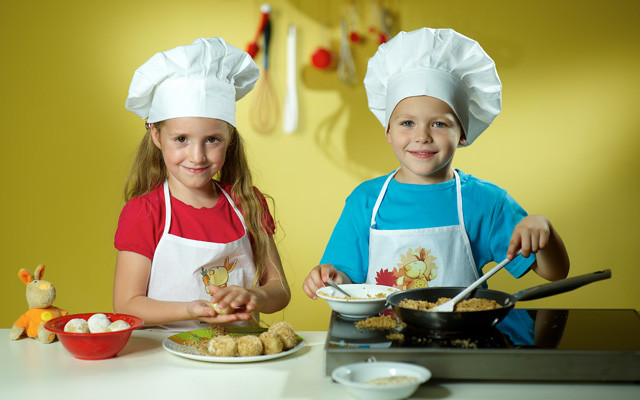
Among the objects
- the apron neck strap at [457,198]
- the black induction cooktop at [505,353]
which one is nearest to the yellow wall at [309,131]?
the apron neck strap at [457,198]

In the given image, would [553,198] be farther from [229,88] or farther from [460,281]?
[229,88]

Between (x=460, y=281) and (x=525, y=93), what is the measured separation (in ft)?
4.80

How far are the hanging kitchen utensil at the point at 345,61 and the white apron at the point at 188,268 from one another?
4.52 feet

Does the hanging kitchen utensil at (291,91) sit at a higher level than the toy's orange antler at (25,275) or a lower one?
higher

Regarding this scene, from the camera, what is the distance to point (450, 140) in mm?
1381

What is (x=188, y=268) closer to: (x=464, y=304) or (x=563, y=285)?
(x=464, y=304)

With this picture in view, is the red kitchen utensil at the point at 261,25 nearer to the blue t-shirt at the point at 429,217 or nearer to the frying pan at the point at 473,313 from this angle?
the blue t-shirt at the point at 429,217

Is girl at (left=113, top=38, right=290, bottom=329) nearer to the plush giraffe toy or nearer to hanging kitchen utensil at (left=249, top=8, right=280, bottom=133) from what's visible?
the plush giraffe toy

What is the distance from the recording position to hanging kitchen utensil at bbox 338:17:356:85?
263 cm

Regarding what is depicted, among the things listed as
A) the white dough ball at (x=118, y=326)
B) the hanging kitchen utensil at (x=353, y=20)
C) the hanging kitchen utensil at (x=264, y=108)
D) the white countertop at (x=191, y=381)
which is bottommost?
the white countertop at (x=191, y=381)

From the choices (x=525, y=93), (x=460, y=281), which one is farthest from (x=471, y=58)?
(x=525, y=93)

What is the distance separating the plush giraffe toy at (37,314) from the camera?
1088 millimetres

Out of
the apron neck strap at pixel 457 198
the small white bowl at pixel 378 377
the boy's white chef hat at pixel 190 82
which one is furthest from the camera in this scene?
the apron neck strap at pixel 457 198

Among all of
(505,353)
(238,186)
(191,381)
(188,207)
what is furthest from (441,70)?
(191,381)
